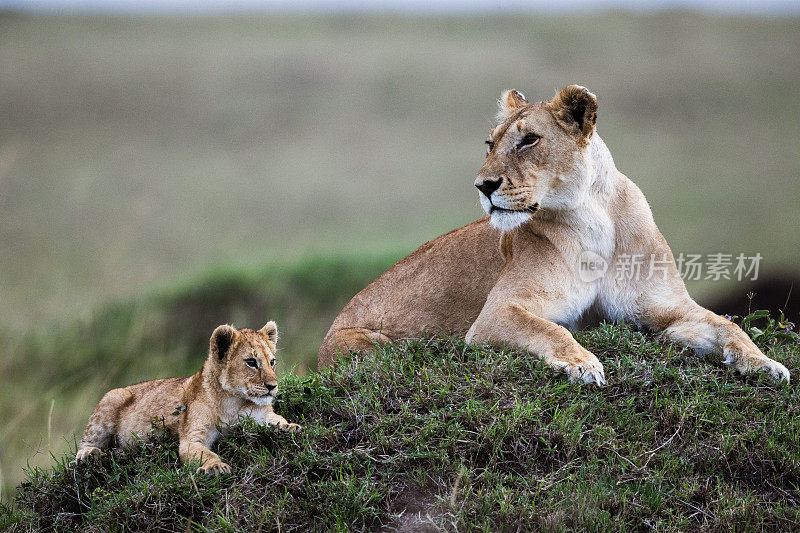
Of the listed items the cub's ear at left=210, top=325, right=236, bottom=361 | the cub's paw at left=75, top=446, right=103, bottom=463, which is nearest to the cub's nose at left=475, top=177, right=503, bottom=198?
the cub's ear at left=210, top=325, right=236, bottom=361

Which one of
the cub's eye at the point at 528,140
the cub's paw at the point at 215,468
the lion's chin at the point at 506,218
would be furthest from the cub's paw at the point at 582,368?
the cub's paw at the point at 215,468

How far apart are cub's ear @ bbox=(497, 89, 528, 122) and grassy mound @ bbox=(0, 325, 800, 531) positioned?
1788 mm

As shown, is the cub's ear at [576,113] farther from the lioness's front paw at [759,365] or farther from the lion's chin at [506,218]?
the lioness's front paw at [759,365]

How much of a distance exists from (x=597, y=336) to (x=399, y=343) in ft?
4.78

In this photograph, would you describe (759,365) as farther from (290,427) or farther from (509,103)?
(290,427)

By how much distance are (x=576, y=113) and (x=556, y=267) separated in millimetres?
1050

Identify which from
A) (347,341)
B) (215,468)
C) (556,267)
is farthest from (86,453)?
(556,267)

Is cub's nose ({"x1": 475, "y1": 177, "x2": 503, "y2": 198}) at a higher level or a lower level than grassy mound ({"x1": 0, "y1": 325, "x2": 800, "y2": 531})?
higher

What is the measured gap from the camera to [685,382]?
17.9ft

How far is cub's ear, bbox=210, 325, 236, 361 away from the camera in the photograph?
5.02 meters

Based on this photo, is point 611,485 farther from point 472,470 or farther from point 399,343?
point 399,343

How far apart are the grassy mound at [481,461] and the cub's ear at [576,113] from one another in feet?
4.89

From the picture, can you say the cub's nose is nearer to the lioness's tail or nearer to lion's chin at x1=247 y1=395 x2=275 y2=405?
the lioness's tail

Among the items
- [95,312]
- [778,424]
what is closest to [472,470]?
[778,424]
